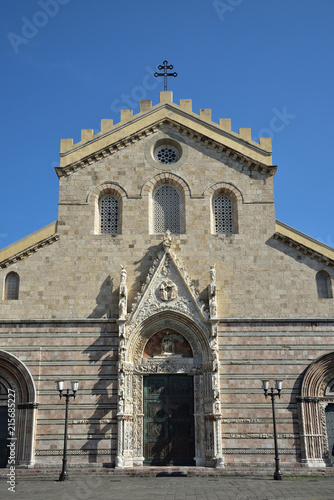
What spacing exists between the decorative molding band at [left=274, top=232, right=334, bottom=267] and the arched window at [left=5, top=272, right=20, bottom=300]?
41.3 feet

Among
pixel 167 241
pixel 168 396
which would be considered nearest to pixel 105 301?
pixel 167 241

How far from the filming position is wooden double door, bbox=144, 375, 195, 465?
78.4 feet

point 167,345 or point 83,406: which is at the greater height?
point 167,345

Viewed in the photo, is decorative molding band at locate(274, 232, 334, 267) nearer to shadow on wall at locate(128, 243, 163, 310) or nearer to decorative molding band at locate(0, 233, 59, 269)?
shadow on wall at locate(128, 243, 163, 310)

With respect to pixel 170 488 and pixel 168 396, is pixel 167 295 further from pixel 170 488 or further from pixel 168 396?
pixel 170 488

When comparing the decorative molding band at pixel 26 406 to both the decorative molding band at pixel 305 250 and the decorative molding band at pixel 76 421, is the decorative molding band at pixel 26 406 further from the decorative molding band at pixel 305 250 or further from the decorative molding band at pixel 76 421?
the decorative molding band at pixel 305 250

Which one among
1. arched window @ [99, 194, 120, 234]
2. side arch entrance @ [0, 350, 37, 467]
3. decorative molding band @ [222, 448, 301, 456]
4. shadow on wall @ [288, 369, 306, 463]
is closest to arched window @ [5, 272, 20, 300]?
side arch entrance @ [0, 350, 37, 467]

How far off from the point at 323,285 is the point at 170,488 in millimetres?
12059

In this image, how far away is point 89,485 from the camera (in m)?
20.2

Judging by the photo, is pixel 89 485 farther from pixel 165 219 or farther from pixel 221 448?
pixel 165 219

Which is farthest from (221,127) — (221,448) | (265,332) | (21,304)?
(221,448)

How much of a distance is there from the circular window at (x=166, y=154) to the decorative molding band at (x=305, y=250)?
6583mm

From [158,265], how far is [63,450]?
29.8 feet

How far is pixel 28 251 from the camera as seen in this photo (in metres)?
25.8
